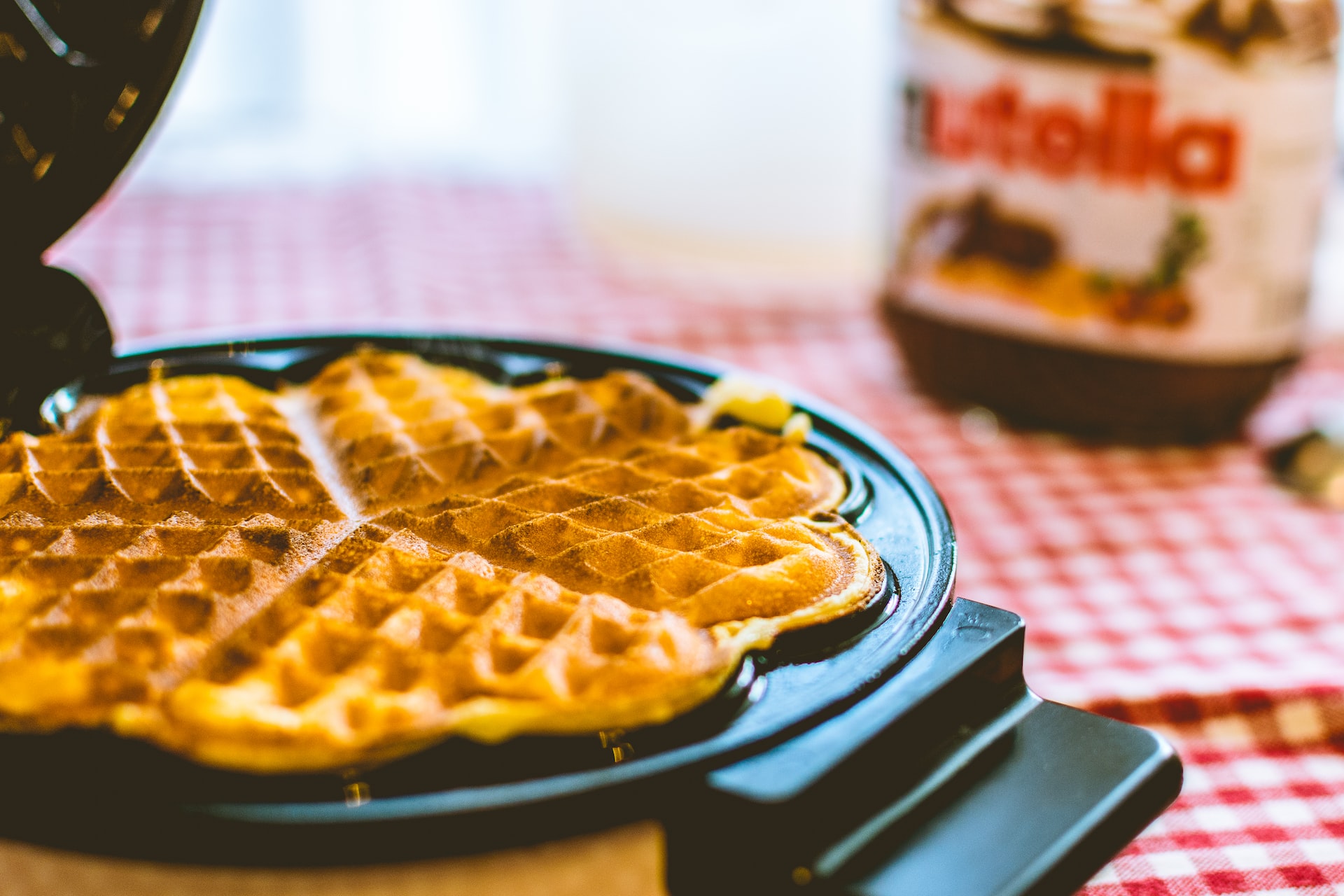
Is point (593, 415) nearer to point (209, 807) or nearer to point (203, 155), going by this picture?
point (209, 807)

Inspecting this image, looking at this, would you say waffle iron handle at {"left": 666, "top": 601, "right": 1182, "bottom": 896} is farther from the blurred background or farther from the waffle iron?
the blurred background

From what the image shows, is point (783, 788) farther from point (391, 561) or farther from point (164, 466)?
point (164, 466)

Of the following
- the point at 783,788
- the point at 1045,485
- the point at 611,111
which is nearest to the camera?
the point at 783,788

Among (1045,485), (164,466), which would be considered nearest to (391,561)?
(164,466)

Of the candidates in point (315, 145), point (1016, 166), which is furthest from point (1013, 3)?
point (315, 145)

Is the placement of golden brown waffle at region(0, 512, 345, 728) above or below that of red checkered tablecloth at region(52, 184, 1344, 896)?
above

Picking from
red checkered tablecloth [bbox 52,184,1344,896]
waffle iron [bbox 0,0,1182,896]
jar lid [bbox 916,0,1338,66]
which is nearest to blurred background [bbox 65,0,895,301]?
red checkered tablecloth [bbox 52,184,1344,896]
